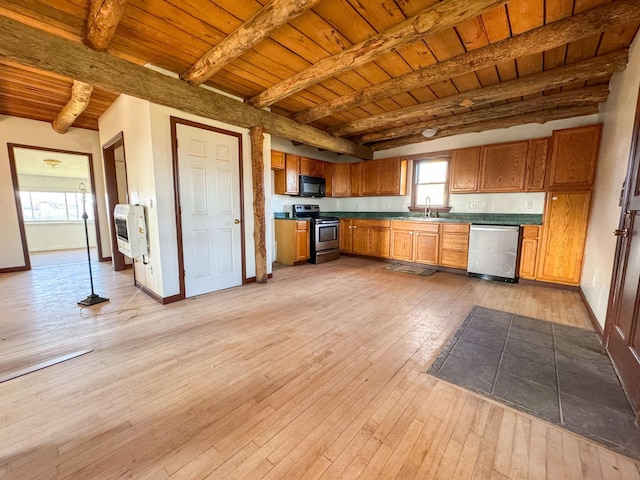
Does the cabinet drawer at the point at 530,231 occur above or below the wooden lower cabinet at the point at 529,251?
above

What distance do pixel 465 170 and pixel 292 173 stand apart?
126 inches

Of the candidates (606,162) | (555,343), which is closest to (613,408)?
(555,343)

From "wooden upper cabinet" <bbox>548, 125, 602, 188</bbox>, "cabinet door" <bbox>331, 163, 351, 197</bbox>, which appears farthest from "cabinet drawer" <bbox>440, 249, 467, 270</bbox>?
"cabinet door" <bbox>331, 163, 351, 197</bbox>

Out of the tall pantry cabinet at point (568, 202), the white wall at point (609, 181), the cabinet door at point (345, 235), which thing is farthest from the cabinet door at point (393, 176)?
the white wall at point (609, 181)

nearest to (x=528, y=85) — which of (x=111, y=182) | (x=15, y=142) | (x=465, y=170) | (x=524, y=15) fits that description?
(x=524, y=15)

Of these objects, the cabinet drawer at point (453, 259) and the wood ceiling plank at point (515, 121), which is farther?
the cabinet drawer at point (453, 259)

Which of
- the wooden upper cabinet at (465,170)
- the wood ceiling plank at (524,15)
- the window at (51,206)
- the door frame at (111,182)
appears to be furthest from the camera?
the window at (51,206)

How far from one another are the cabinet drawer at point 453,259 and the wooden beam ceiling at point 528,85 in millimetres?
2288

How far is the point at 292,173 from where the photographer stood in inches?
208

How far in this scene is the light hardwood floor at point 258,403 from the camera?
1163 millimetres

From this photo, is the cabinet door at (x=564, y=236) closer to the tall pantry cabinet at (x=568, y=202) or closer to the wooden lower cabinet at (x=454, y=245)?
the tall pantry cabinet at (x=568, y=202)

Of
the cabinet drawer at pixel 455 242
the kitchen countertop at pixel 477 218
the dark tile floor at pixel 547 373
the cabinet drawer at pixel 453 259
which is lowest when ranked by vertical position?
the dark tile floor at pixel 547 373

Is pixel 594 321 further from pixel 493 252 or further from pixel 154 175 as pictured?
pixel 154 175

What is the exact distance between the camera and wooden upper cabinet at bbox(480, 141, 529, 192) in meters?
3.96
